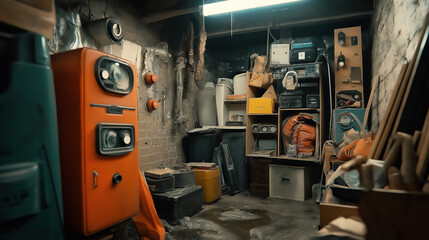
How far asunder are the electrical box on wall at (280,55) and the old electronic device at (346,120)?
1328 millimetres

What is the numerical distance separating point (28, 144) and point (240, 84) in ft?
12.4

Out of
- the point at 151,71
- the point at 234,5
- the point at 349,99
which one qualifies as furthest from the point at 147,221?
the point at 349,99

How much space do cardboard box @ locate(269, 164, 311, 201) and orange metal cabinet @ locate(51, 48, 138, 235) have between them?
2.59m

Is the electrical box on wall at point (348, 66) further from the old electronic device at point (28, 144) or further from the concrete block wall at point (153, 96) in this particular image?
the old electronic device at point (28, 144)

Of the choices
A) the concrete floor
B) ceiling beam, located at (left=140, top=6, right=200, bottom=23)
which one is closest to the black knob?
the concrete floor

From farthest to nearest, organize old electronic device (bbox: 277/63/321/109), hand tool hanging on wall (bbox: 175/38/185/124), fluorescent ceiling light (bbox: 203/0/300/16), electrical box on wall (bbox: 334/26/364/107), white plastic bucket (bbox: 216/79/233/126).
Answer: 1. white plastic bucket (bbox: 216/79/233/126)
2. hand tool hanging on wall (bbox: 175/38/185/124)
3. old electronic device (bbox: 277/63/321/109)
4. electrical box on wall (bbox: 334/26/364/107)
5. fluorescent ceiling light (bbox: 203/0/300/16)

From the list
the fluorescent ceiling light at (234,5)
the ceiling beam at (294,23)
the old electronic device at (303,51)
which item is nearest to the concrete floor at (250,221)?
the old electronic device at (303,51)

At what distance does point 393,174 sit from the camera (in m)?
0.93

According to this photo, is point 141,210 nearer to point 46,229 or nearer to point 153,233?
point 153,233

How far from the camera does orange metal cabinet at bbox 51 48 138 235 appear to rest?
1.64m

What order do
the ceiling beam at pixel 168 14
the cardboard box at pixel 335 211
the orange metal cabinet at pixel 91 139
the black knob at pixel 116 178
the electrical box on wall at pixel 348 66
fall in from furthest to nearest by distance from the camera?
the electrical box on wall at pixel 348 66
the ceiling beam at pixel 168 14
the black knob at pixel 116 178
the orange metal cabinet at pixel 91 139
the cardboard box at pixel 335 211

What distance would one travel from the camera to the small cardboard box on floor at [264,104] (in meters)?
4.10

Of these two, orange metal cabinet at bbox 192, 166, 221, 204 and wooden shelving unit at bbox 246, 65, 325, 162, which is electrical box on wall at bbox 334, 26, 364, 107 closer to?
wooden shelving unit at bbox 246, 65, 325, 162

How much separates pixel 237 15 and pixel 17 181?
4133 mm
